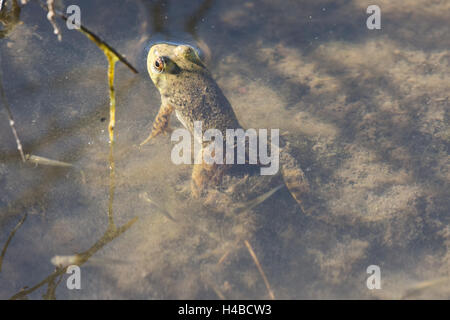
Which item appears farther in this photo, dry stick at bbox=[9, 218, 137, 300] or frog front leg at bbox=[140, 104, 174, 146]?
frog front leg at bbox=[140, 104, 174, 146]

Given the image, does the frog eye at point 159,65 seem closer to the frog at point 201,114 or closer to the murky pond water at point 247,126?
the frog at point 201,114

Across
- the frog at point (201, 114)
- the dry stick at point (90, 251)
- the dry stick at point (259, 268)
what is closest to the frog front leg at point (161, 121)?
the frog at point (201, 114)

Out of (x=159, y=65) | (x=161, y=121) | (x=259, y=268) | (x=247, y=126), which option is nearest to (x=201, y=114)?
(x=161, y=121)

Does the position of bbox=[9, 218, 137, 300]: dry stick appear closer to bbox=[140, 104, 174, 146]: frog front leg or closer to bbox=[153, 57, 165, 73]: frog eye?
bbox=[140, 104, 174, 146]: frog front leg

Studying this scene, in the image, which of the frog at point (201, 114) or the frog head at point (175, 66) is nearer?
the frog at point (201, 114)

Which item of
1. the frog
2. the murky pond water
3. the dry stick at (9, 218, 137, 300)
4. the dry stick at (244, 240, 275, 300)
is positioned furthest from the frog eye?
the dry stick at (244, 240, 275, 300)

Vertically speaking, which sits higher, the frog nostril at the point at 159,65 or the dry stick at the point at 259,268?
the frog nostril at the point at 159,65

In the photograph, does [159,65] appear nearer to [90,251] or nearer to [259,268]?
[90,251]
